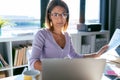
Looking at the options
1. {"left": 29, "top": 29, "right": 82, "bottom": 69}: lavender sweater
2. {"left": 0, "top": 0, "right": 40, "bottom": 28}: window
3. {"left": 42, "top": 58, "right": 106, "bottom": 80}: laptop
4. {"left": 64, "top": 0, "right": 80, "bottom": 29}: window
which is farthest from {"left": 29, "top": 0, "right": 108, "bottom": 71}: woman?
{"left": 64, "top": 0, "right": 80, "bottom": 29}: window

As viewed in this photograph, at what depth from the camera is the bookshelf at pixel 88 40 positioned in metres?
3.23

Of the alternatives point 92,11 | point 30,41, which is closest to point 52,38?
point 30,41

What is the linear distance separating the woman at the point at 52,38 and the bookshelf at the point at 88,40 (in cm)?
137

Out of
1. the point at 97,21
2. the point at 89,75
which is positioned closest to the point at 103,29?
the point at 97,21

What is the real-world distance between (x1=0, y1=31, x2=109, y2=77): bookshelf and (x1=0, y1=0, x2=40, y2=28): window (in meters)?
0.32

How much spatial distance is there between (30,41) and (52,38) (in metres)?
1.38

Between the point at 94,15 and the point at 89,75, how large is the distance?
2790 millimetres

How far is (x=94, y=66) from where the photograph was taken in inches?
44.5

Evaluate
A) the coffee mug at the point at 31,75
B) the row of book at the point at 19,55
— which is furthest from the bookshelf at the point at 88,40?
the coffee mug at the point at 31,75

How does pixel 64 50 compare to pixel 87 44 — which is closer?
pixel 64 50

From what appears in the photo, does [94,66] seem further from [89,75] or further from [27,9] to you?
[27,9]

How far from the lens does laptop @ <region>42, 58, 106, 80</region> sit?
109 cm

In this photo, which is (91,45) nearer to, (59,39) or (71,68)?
(59,39)

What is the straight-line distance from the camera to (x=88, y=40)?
3.47 m
